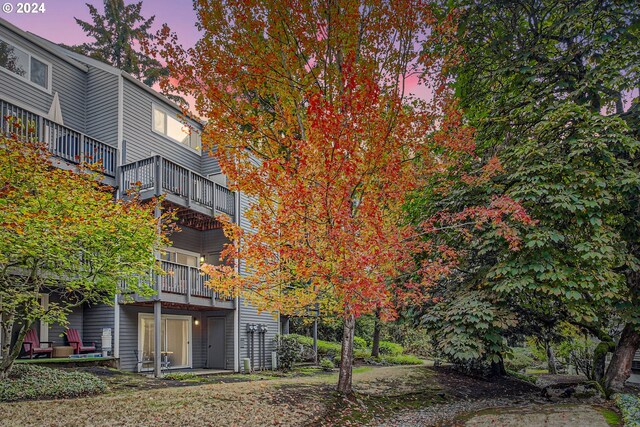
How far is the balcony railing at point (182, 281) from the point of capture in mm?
14531

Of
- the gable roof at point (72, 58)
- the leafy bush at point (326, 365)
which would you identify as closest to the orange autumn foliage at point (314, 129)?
the gable roof at point (72, 58)

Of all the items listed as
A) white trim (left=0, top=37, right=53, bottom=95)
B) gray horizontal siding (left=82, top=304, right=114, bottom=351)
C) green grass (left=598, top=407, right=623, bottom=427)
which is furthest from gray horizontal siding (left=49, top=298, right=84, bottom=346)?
green grass (left=598, top=407, right=623, bottom=427)

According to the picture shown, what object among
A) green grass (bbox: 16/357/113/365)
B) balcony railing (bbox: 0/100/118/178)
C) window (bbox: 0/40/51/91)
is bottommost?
green grass (bbox: 16/357/113/365)

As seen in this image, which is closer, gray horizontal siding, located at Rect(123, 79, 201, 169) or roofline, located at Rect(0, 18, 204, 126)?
roofline, located at Rect(0, 18, 204, 126)

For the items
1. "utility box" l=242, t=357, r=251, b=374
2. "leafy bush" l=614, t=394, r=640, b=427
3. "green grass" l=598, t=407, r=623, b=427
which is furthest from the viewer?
"utility box" l=242, t=357, r=251, b=374

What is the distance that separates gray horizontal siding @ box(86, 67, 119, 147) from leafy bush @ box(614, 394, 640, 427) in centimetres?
1545

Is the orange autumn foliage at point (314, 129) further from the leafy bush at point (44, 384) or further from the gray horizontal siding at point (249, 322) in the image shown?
the gray horizontal siding at point (249, 322)

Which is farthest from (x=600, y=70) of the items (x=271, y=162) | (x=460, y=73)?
(x=271, y=162)

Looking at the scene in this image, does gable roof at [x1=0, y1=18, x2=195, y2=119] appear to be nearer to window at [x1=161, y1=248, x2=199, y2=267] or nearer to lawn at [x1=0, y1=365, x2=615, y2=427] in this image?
window at [x1=161, y1=248, x2=199, y2=267]

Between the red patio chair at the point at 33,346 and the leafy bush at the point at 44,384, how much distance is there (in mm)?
2694

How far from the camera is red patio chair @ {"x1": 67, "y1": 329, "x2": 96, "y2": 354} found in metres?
13.4

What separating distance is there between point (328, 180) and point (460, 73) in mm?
5701

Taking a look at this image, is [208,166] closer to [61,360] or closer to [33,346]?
[33,346]

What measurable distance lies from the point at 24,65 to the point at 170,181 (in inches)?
229
